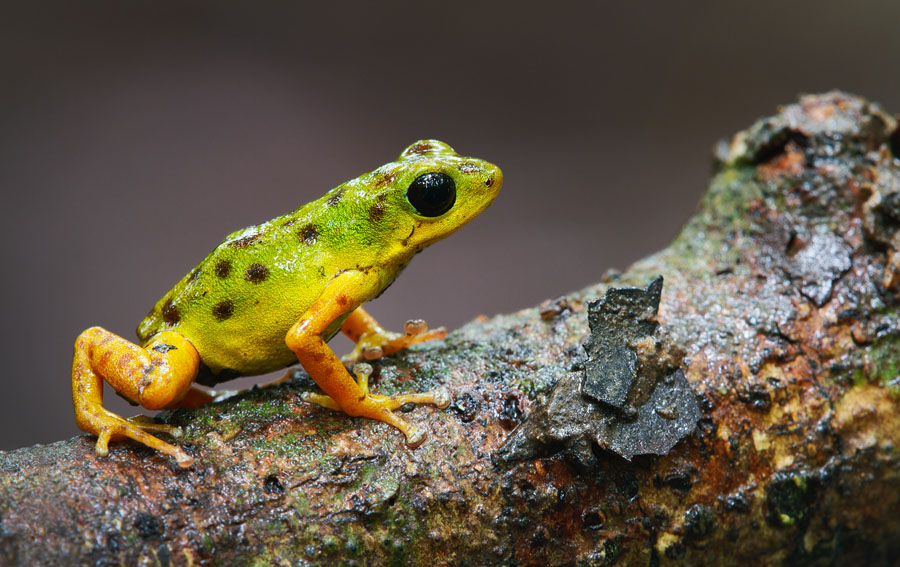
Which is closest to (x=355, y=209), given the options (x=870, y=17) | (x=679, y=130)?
(x=679, y=130)

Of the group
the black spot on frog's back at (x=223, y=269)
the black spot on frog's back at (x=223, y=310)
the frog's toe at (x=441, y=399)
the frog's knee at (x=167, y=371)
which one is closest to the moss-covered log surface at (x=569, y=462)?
the frog's toe at (x=441, y=399)

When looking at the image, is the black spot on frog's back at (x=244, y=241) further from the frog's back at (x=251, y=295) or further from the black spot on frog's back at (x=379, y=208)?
the black spot on frog's back at (x=379, y=208)

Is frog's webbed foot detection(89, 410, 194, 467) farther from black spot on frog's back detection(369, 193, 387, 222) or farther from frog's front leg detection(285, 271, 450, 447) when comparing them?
black spot on frog's back detection(369, 193, 387, 222)

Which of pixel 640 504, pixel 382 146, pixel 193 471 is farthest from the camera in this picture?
pixel 382 146

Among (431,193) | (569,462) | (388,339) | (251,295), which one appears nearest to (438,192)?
(431,193)

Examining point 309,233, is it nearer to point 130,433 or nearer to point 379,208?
point 379,208

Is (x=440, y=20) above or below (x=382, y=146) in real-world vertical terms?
above

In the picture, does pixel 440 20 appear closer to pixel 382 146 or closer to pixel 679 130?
pixel 382 146
